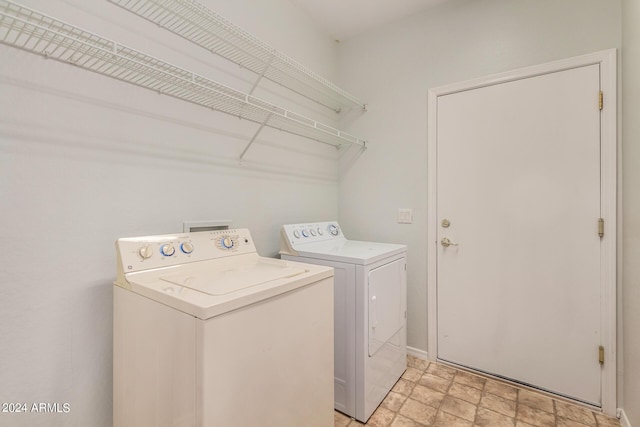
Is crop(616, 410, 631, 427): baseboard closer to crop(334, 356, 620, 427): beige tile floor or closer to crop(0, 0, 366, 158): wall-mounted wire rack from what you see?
crop(334, 356, 620, 427): beige tile floor

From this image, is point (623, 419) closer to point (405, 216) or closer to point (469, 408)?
point (469, 408)

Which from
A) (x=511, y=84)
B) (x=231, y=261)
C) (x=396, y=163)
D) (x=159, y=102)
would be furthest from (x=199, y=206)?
(x=511, y=84)

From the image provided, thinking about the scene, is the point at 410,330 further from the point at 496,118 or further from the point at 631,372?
the point at 496,118

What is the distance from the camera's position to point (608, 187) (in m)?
1.65

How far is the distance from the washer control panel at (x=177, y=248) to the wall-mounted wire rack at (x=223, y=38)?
991mm

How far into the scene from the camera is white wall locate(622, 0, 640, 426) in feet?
4.60

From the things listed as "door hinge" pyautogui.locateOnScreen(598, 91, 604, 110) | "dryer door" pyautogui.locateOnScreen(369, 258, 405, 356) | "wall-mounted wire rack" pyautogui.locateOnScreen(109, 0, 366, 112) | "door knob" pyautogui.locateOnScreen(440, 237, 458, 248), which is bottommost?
"dryer door" pyautogui.locateOnScreen(369, 258, 405, 356)

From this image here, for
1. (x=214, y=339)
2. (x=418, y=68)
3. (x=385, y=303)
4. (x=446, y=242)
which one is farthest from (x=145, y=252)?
(x=418, y=68)

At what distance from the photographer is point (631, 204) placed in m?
1.48

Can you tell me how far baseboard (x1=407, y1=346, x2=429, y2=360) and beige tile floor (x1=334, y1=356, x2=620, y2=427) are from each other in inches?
9.6

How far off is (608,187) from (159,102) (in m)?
2.48

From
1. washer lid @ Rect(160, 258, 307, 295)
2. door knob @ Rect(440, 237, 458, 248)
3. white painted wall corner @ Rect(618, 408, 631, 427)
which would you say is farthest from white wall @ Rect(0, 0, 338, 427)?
white painted wall corner @ Rect(618, 408, 631, 427)

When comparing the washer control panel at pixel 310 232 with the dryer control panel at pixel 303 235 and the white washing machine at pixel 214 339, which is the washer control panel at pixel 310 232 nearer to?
the dryer control panel at pixel 303 235

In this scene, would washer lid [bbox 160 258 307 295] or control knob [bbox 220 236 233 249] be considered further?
control knob [bbox 220 236 233 249]
